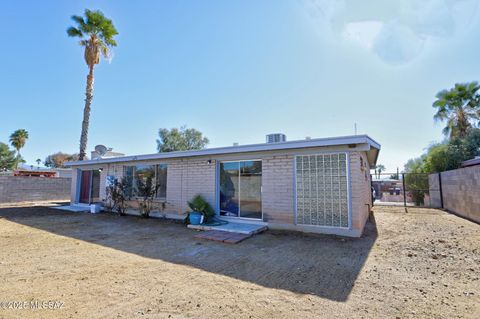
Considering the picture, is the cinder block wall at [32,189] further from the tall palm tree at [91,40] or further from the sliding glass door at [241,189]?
the sliding glass door at [241,189]

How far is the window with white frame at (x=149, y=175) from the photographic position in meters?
10.0

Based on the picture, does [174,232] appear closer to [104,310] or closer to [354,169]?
[104,310]

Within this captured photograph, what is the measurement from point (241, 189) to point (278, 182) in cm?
138

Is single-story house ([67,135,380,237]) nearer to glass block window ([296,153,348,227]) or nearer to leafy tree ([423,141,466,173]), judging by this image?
glass block window ([296,153,348,227])

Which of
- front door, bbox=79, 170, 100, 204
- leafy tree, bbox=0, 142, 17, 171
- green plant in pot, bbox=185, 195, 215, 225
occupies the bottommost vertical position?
green plant in pot, bbox=185, 195, 215, 225

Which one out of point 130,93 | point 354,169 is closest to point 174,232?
point 354,169

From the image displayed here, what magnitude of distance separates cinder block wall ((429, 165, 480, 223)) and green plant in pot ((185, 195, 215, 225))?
893 cm

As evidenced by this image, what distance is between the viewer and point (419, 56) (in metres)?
8.78

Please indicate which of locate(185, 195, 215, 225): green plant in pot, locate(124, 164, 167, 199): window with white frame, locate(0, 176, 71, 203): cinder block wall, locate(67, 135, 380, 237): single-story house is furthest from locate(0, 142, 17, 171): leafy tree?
locate(185, 195, 215, 225): green plant in pot

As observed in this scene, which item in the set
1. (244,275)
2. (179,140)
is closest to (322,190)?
(244,275)

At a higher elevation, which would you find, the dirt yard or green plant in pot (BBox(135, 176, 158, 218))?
green plant in pot (BBox(135, 176, 158, 218))

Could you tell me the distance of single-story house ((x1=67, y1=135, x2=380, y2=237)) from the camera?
6.41 meters

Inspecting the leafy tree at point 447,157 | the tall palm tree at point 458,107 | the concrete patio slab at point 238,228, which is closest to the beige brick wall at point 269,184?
the concrete patio slab at point 238,228

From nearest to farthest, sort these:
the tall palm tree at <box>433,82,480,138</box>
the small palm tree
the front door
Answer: the front door → the tall palm tree at <box>433,82,480,138</box> → the small palm tree
